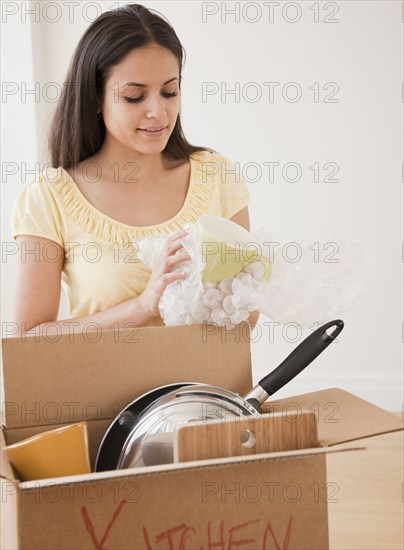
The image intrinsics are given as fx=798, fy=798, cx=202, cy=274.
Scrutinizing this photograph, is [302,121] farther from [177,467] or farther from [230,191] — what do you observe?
[177,467]

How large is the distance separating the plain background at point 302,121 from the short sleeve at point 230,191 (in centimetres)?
168

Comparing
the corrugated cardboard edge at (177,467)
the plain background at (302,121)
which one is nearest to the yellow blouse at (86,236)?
the corrugated cardboard edge at (177,467)

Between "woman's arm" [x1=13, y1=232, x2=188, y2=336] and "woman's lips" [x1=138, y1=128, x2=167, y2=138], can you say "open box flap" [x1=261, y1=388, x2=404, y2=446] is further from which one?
"woman's lips" [x1=138, y1=128, x2=167, y2=138]

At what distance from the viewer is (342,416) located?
0.93m

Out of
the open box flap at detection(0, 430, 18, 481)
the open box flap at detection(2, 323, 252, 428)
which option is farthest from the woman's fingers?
the open box flap at detection(0, 430, 18, 481)

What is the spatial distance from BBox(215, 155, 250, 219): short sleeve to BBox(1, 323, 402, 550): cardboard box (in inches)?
19.2

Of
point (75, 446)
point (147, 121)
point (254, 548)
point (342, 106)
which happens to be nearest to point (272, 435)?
point (254, 548)

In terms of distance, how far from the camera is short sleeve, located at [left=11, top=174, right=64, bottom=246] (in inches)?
50.2

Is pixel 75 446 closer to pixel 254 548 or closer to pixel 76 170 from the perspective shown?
pixel 254 548

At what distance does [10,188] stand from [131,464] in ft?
7.94

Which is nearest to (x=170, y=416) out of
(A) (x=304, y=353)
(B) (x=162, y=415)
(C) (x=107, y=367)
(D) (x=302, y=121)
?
(B) (x=162, y=415)

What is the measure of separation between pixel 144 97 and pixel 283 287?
442 mm

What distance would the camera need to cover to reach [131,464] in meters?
0.88

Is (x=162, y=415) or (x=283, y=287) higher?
(x=283, y=287)
